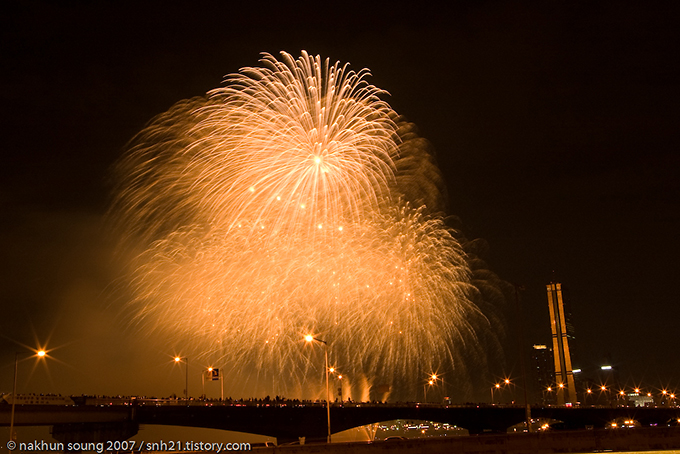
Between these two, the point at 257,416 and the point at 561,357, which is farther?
the point at 561,357

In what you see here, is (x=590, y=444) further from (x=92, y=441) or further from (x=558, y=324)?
(x=558, y=324)

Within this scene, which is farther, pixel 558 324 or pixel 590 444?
pixel 558 324

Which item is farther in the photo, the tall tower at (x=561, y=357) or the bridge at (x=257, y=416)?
the tall tower at (x=561, y=357)

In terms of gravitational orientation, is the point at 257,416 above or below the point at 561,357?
below

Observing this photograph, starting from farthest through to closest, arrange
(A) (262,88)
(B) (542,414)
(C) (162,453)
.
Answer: (B) (542,414) → (A) (262,88) → (C) (162,453)

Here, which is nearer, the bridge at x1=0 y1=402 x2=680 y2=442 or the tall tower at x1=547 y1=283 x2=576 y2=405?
the bridge at x1=0 y1=402 x2=680 y2=442

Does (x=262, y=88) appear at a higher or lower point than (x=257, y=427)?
higher

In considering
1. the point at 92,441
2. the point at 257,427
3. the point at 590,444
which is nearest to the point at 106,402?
the point at 92,441

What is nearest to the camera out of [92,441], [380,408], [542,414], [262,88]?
[262,88]
